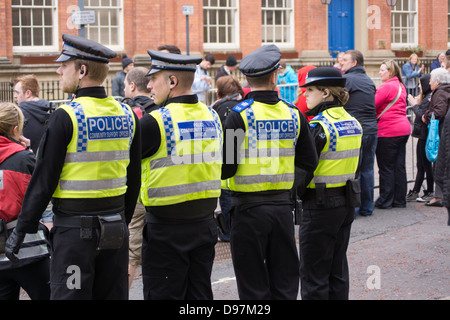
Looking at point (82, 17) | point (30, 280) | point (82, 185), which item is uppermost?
point (82, 17)

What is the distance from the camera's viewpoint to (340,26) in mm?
25828

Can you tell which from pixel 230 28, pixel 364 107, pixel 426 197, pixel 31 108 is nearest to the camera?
pixel 31 108

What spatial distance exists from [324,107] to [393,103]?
4.72 m

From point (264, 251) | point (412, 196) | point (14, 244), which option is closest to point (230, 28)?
point (412, 196)

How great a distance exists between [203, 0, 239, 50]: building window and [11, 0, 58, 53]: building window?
481 cm

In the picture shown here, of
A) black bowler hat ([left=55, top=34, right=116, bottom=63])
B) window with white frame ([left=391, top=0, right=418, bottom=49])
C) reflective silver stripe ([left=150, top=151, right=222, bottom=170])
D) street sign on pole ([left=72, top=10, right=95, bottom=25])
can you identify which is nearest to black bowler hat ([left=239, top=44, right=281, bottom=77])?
reflective silver stripe ([left=150, top=151, right=222, bottom=170])

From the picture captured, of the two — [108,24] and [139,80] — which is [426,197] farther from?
[108,24]

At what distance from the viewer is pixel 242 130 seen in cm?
509

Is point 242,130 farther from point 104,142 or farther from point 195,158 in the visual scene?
point 104,142

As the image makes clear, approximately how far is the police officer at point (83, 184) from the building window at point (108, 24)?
56.8 ft

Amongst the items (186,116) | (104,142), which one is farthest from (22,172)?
(186,116)

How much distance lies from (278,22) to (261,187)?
20.1 m

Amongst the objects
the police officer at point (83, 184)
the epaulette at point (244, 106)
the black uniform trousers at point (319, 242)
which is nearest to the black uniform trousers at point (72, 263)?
the police officer at point (83, 184)

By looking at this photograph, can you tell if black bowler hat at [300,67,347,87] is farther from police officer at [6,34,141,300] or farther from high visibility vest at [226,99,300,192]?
police officer at [6,34,141,300]
